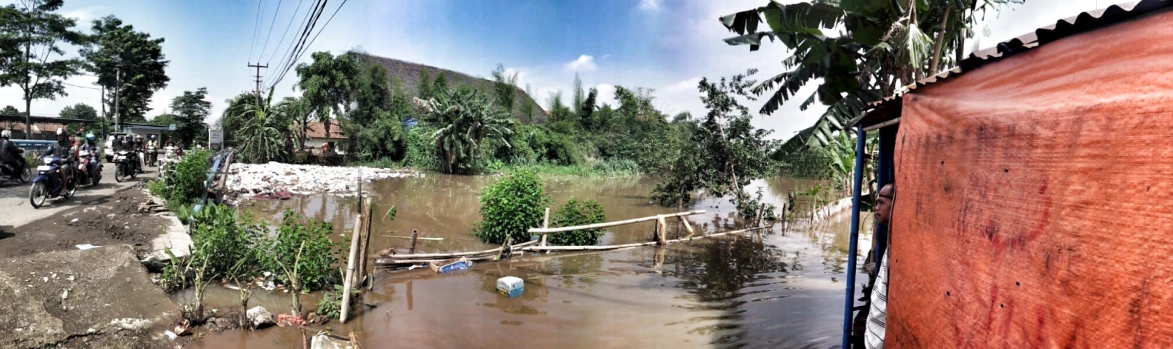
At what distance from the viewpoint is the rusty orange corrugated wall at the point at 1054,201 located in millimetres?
1730

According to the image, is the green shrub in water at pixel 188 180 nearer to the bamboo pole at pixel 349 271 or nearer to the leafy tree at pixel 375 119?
the bamboo pole at pixel 349 271

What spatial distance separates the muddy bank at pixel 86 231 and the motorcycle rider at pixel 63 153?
625mm

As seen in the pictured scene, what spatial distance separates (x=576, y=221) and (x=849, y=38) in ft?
20.1

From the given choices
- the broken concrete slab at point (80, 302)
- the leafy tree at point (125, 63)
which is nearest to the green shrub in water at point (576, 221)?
the broken concrete slab at point (80, 302)

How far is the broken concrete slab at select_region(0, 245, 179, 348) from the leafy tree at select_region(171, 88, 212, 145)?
119 feet

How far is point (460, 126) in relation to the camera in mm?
26281

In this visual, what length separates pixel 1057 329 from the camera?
6.57 feet

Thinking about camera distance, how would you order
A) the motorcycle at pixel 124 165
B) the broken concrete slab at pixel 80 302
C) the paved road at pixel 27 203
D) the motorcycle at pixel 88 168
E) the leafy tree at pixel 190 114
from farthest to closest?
the leafy tree at pixel 190 114 → the motorcycle at pixel 124 165 → the motorcycle at pixel 88 168 → the paved road at pixel 27 203 → the broken concrete slab at pixel 80 302

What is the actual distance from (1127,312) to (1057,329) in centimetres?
26

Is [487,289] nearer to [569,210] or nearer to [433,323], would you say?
[433,323]

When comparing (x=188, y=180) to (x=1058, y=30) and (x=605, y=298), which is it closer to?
(x=605, y=298)

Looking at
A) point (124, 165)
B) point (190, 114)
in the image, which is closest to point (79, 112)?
point (190, 114)

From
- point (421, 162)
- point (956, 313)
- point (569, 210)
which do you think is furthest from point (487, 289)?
point (421, 162)

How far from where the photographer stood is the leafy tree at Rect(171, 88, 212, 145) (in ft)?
120
